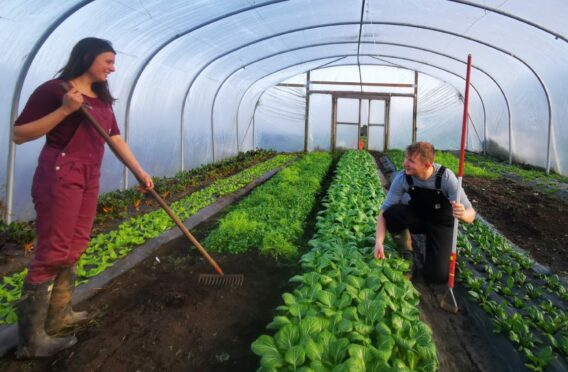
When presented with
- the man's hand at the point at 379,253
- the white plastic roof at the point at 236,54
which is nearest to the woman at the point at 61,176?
the man's hand at the point at 379,253

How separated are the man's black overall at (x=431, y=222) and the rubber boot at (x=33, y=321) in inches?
103

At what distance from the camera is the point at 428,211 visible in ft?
12.3

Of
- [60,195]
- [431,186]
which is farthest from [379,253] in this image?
[60,195]

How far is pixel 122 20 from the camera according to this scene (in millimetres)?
6418

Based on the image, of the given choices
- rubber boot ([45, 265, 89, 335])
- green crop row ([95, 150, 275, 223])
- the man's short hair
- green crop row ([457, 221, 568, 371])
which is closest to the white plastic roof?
green crop row ([95, 150, 275, 223])

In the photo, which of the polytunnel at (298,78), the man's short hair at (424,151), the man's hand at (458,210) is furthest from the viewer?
the polytunnel at (298,78)

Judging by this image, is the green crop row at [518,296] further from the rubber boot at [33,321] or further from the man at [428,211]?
the rubber boot at [33,321]

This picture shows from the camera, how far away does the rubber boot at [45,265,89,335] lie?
265cm

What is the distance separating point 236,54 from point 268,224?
25.2 ft

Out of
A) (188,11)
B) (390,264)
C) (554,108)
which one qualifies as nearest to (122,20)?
(188,11)

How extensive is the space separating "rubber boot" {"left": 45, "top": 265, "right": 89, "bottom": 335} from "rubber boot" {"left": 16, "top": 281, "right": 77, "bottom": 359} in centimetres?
12

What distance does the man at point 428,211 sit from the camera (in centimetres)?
355

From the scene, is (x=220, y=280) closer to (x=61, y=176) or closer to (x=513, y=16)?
(x=61, y=176)

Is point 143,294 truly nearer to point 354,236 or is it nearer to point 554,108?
point 354,236
